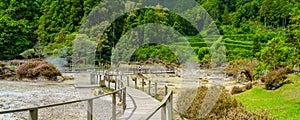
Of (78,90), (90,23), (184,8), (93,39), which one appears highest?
(184,8)

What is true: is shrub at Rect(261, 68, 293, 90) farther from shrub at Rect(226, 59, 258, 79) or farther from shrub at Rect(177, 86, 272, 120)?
shrub at Rect(226, 59, 258, 79)

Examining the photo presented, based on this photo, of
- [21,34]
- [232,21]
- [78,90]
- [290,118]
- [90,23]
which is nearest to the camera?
[290,118]

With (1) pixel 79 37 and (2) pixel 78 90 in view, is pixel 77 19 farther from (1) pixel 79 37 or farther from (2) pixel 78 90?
(2) pixel 78 90

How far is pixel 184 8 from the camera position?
67.3 m

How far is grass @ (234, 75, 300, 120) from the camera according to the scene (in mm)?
7551

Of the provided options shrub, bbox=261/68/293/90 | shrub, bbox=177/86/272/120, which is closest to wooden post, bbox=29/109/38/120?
shrub, bbox=177/86/272/120

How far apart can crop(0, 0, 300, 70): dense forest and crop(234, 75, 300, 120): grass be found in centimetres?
1843

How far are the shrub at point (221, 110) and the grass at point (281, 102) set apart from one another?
0.70 metres

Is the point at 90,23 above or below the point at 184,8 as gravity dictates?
below

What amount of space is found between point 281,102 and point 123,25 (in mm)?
42727

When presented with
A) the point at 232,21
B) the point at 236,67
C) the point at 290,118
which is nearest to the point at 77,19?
the point at 232,21

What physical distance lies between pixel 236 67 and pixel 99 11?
3046 centimetres

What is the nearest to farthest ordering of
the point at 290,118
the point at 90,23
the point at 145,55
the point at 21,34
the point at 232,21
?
1. the point at 290,118
2. the point at 145,55
3. the point at 21,34
4. the point at 90,23
5. the point at 232,21

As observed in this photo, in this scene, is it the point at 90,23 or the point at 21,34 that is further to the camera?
the point at 90,23
